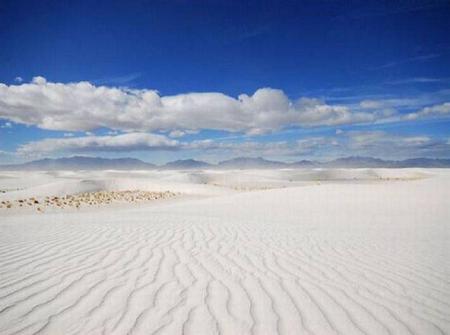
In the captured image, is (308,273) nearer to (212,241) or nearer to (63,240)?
(212,241)

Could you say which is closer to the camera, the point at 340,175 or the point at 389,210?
the point at 389,210

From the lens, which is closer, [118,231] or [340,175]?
[118,231]

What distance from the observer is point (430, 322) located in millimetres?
3236

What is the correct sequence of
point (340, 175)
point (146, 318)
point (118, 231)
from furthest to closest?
1. point (340, 175)
2. point (118, 231)
3. point (146, 318)

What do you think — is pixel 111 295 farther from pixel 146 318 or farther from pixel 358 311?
pixel 358 311

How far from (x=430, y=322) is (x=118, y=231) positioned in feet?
21.9

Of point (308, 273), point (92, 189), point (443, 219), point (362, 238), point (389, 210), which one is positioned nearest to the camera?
point (308, 273)

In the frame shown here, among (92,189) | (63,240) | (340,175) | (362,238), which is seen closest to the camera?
(63,240)

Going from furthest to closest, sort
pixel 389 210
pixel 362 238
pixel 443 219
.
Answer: pixel 389 210 < pixel 443 219 < pixel 362 238

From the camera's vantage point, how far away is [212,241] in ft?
22.9

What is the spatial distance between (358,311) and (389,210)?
37.4 feet

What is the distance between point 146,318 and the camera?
3193mm

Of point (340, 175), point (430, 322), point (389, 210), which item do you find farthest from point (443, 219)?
point (340, 175)

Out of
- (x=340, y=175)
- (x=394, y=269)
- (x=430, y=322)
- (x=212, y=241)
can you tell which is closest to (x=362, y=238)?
(x=394, y=269)
